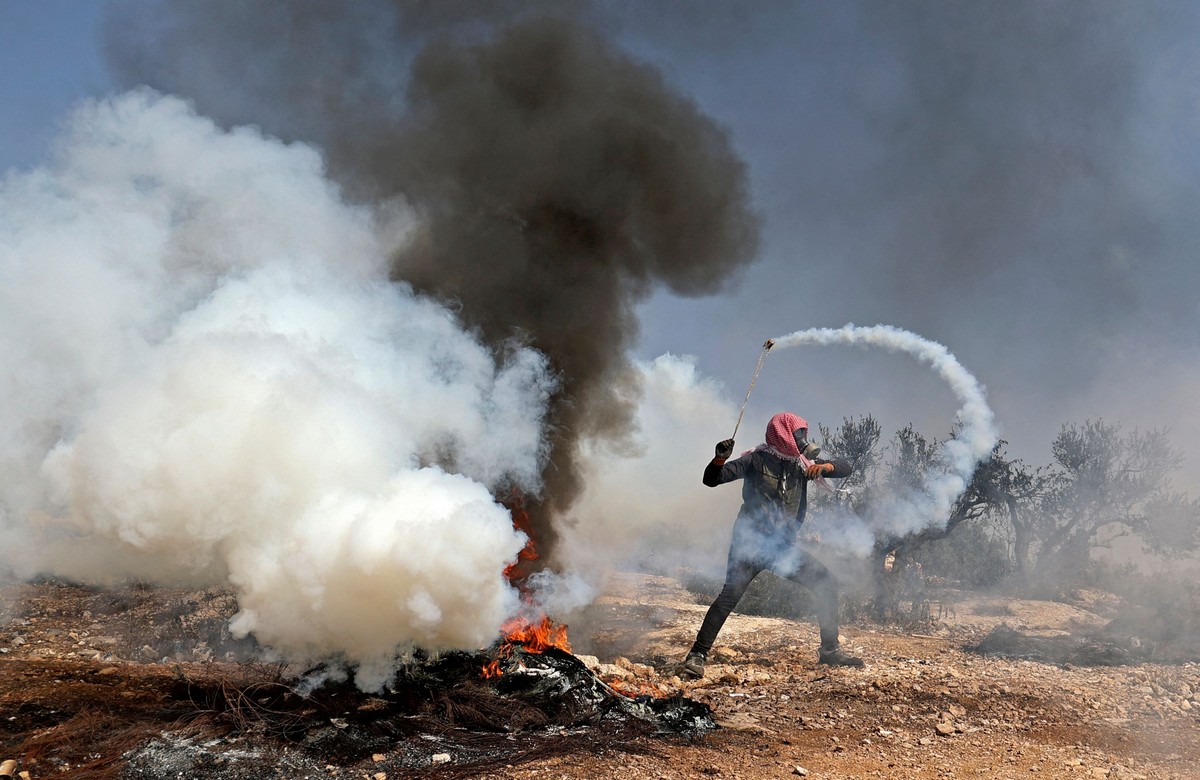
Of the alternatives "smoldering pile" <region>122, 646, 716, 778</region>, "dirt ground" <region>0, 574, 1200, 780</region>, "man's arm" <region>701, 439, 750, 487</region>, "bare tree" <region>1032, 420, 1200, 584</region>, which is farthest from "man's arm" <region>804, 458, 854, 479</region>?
"bare tree" <region>1032, 420, 1200, 584</region>

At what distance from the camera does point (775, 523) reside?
7.55 metres

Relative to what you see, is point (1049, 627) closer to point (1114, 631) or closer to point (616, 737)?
point (1114, 631)

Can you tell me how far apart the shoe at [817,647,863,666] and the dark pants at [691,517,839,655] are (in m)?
0.08

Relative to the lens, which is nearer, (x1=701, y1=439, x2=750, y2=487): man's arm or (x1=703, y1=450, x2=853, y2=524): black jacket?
(x1=701, y1=439, x2=750, y2=487): man's arm

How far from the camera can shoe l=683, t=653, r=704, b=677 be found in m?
7.16

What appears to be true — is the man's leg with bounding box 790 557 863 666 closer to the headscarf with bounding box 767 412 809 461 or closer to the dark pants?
the dark pants

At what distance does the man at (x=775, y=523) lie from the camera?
7.43 meters

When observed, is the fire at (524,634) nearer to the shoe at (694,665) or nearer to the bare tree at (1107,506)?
the shoe at (694,665)

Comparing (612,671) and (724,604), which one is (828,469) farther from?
(612,671)

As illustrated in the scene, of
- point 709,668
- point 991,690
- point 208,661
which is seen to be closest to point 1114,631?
point 991,690

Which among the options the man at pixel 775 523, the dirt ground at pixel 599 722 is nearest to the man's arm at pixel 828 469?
the man at pixel 775 523

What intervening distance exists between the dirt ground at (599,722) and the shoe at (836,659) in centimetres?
21

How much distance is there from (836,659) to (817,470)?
1.97 metres

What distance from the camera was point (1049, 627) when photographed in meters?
12.3
